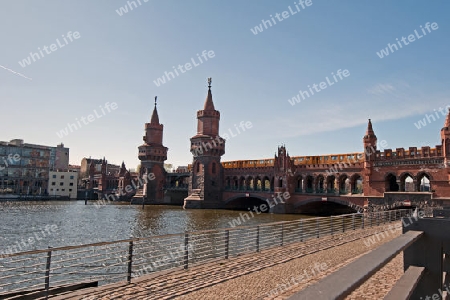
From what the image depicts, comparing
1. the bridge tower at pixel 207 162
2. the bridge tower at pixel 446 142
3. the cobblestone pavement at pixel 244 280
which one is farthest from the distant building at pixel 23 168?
the cobblestone pavement at pixel 244 280

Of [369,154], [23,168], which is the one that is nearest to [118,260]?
[369,154]

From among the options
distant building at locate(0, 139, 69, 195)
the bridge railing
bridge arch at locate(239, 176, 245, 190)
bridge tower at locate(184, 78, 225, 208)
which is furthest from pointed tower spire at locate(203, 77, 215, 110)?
distant building at locate(0, 139, 69, 195)

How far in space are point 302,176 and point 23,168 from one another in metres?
71.4

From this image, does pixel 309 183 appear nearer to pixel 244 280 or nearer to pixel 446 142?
pixel 446 142

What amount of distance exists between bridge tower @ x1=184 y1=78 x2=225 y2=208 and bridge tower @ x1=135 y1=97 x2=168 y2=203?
1153 centimetres

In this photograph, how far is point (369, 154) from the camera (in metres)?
42.3

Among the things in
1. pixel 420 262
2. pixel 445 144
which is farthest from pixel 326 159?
pixel 420 262

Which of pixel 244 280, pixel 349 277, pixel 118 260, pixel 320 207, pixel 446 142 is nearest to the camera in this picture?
pixel 349 277

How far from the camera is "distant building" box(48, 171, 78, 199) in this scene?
90812 millimetres

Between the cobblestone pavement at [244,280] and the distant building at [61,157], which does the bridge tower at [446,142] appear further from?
the distant building at [61,157]

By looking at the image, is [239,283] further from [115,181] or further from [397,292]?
[115,181]

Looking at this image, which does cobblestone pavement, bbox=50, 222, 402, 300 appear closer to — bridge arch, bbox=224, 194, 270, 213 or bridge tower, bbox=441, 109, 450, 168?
bridge tower, bbox=441, 109, 450, 168

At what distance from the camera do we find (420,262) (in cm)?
275

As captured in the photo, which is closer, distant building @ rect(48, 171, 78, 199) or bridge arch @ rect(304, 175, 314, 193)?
bridge arch @ rect(304, 175, 314, 193)
